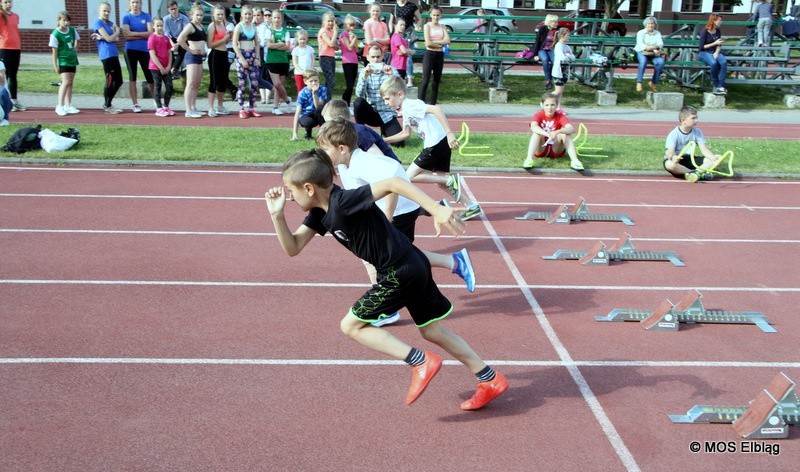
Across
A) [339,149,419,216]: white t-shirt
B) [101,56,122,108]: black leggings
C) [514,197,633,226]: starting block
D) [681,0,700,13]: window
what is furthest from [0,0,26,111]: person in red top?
[681,0,700,13]: window

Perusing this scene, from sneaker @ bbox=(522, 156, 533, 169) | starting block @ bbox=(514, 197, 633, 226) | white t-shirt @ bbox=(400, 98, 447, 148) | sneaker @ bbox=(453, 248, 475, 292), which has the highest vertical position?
white t-shirt @ bbox=(400, 98, 447, 148)

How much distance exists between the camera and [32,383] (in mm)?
5508

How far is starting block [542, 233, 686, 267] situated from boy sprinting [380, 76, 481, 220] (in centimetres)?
175

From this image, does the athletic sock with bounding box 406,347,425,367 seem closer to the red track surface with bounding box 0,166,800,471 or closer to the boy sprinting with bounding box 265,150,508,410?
the boy sprinting with bounding box 265,150,508,410

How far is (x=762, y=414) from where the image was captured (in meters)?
4.88

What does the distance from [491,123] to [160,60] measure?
6.95m

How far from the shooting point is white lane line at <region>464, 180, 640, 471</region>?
4.75 m

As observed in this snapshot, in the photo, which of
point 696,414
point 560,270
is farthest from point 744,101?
point 696,414

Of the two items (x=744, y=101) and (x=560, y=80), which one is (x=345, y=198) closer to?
(x=560, y=80)

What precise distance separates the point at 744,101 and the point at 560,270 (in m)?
16.1

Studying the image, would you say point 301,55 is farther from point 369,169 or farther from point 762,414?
point 762,414

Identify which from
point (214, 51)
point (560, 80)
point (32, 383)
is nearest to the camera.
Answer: point (32, 383)

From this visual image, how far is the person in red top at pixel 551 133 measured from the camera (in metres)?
12.7

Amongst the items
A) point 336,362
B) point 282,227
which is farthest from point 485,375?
point 282,227
